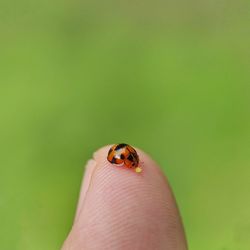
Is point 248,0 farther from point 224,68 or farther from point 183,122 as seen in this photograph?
point 183,122

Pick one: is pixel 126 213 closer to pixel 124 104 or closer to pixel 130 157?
pixel 130 157

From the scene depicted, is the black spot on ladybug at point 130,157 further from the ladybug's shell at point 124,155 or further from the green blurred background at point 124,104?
the green blurred background at point 124,104

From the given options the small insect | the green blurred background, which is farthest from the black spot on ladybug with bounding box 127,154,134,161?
the green blurred background

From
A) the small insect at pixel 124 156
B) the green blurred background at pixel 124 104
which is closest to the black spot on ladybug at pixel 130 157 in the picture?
the small insect at pixel 124 156

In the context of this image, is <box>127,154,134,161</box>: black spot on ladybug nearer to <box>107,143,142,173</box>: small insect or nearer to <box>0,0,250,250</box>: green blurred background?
<box>107,143,142,173</box>: small insect

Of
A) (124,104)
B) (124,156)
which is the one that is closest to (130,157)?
(124,156)

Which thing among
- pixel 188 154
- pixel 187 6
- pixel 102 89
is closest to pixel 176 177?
pixel 188 154
